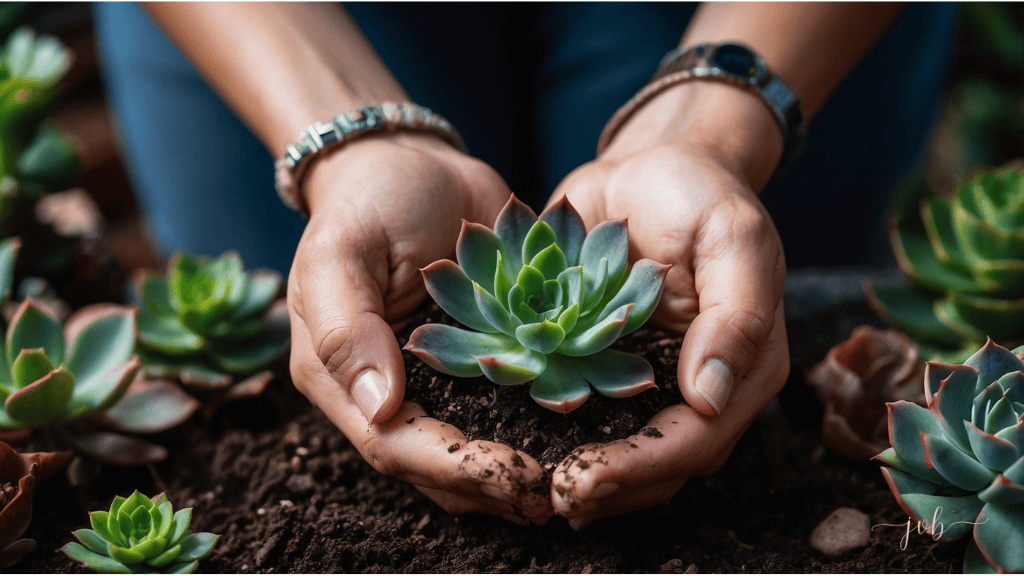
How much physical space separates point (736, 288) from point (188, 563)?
863 mm

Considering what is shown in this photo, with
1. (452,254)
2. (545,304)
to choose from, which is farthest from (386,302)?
(545,304)

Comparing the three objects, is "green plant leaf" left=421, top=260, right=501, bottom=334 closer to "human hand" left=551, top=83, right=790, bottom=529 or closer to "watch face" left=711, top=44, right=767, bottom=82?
"human hand" left=551, top=83, right=790, bottom=529

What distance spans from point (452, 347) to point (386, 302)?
0.64 ft

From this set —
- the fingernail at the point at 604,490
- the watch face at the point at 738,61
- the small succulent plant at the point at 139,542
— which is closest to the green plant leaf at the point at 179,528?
the small succulent plant at the point at 139,542

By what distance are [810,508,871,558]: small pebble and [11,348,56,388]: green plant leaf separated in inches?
47.8

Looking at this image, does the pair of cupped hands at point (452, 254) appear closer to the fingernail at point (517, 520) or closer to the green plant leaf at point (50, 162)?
the fingernail at point (517, 520)

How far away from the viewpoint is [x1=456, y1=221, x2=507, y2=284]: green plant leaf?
109 centimetres

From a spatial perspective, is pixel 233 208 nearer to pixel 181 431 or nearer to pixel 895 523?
pixel 181 431

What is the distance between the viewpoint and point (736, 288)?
1063mm

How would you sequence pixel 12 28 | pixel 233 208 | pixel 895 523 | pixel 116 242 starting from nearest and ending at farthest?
pixel 895 523, pixel 233 208, pixel 12 28, pixel 116 242

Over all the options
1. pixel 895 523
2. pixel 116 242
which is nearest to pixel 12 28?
pixel 116 242

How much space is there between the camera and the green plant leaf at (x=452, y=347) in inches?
39.7

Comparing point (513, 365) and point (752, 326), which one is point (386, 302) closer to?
point (513, 365)

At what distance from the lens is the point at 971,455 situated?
998 millimetres
